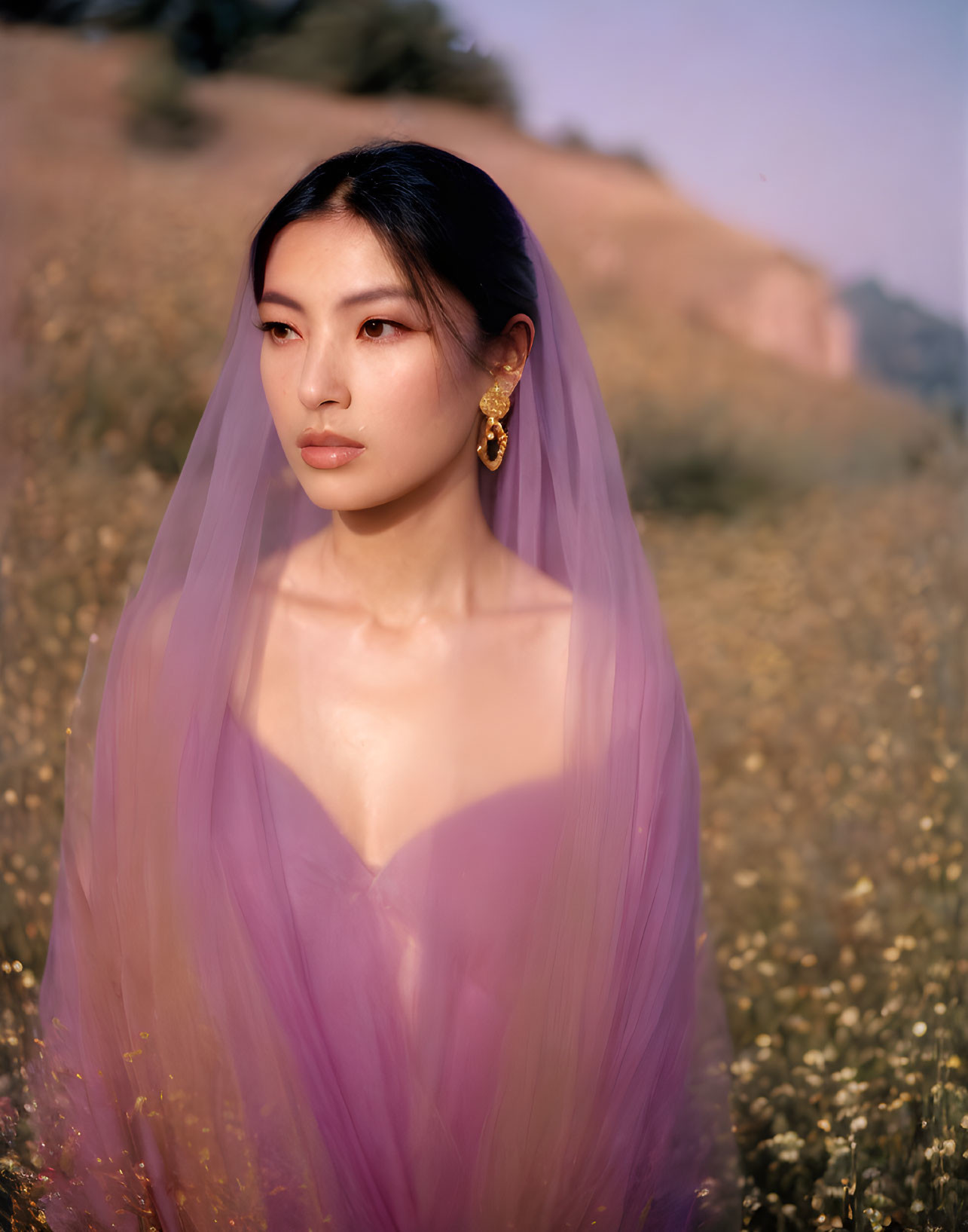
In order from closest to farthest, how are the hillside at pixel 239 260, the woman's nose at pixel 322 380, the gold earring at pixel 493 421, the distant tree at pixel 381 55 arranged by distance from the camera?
1. the woman's nose at pixel 322 380
2. the gold earring at pixel 493 421
3. the distant tree at pixel 381 55
4. the hillside at pixel 239 260

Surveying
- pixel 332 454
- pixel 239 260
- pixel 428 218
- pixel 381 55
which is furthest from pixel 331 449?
pixel 381 55

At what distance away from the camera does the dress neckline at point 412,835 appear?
988mm

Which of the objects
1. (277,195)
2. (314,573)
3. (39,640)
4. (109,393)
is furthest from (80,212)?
(314,573)

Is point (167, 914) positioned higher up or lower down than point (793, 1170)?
higher up

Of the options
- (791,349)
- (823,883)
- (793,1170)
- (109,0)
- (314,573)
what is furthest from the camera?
(791,349)

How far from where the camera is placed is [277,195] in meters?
1.19

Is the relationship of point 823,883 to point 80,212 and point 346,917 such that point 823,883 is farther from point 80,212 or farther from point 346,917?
point 80,212

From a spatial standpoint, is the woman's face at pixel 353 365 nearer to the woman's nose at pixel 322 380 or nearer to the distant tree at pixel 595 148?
the woman's nose at pixel 322 380

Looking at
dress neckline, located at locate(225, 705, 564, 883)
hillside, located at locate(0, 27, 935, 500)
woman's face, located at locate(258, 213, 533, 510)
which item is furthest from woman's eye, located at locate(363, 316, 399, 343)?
hillside, located at locate(0, 27, 935, 500)

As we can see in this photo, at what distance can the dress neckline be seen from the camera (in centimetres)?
99

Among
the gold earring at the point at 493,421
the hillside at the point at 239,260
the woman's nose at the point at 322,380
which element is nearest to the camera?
the woman's nose at the point at 322,380

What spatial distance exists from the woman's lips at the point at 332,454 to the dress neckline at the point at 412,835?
0.81 feet

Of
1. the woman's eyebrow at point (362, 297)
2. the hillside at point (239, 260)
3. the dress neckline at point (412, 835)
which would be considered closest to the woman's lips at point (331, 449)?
the woman's eyebrow at point (362, 297)

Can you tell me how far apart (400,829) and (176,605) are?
11.6 inches
